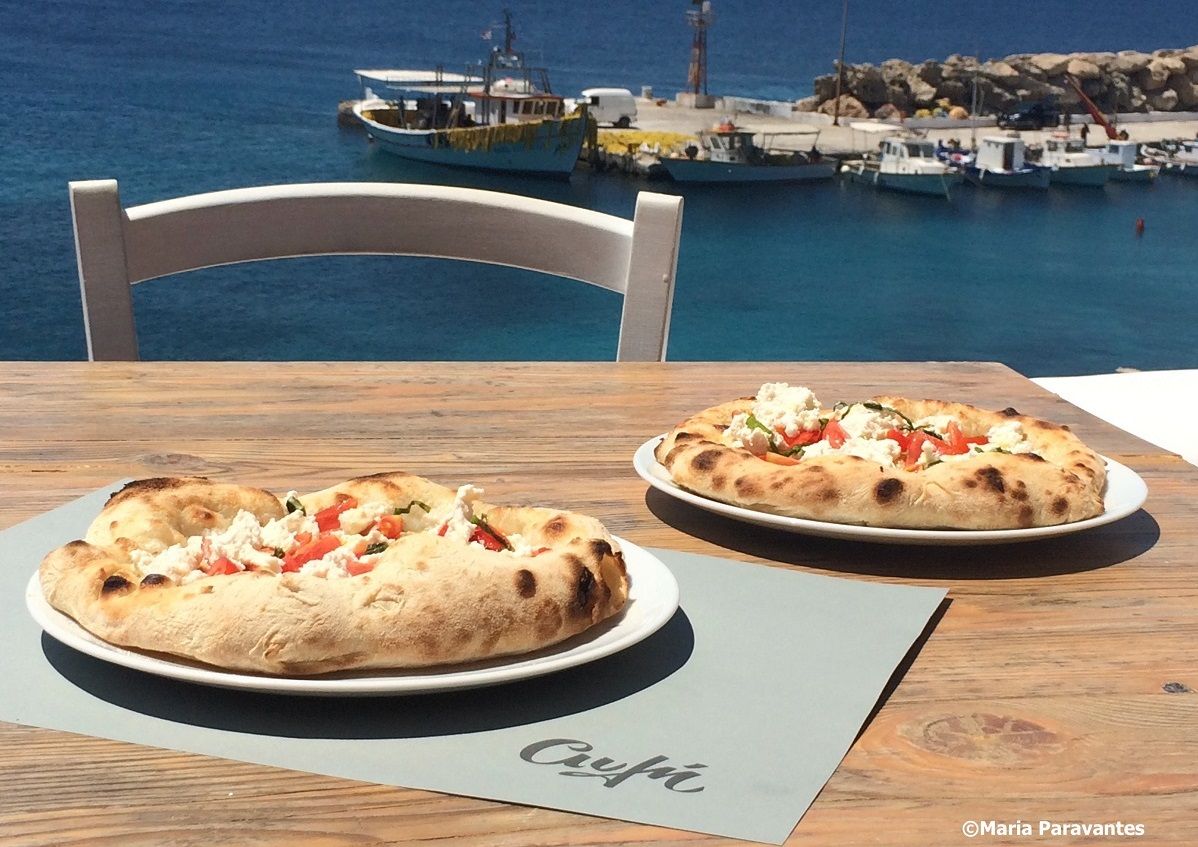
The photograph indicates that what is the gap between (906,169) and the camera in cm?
3531

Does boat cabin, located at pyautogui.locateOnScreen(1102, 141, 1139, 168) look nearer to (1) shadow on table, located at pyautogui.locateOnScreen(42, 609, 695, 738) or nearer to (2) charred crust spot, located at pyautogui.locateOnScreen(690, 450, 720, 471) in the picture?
(2) charred crust spot, located at pyautogui.locateOnScreen(690, 450, 720, 471)

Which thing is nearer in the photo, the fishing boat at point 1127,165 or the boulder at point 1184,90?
the fishing boat at point 1127,165

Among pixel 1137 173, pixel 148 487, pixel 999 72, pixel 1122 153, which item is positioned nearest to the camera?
pixel 148 487

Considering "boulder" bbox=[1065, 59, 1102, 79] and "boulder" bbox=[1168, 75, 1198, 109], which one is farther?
"boulder" bbox=[1168, 75, 1198, 109]

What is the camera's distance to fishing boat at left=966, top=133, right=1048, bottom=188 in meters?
35.1

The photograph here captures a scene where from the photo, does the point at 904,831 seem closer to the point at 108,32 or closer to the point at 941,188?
the point at 941,188

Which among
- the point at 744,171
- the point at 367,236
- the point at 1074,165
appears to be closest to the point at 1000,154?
the point at 1074,165

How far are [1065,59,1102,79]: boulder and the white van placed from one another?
13612mm

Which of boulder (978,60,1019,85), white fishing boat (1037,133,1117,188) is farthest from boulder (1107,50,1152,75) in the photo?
white fishing boat (1037,133,1117,188)

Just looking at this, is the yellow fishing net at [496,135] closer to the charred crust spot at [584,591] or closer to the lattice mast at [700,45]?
the lattice mast at [700,45]

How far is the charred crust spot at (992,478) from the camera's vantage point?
1.03 metres

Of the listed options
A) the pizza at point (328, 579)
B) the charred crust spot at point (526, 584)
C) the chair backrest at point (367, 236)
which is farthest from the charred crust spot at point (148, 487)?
the chair backrest at point (367, 236)

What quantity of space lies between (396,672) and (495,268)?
103 ft

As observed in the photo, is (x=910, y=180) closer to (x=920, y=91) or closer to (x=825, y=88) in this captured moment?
(x=920, y=91)
